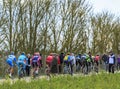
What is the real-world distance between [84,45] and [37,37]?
9.30 m

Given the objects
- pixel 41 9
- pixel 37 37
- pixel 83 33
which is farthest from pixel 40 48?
pixel 83 33

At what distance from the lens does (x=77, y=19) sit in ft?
176

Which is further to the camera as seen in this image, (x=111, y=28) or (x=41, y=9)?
(x=111, y=28)

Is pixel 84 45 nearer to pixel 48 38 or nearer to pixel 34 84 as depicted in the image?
pixel 48 38

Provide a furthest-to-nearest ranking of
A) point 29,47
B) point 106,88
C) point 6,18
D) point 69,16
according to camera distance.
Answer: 1. point 69,16
2. point 29,47
3. point 6,18
4. point 106,88

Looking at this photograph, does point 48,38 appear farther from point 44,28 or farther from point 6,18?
point 6,18

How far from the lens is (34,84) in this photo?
12414mm

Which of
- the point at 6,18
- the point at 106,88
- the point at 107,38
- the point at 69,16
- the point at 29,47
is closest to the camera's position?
the point at 106,88

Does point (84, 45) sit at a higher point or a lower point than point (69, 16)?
lower

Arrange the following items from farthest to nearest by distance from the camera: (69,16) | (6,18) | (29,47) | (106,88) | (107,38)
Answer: (107,38), (69,16), (29,47), (6,18), (106,88)

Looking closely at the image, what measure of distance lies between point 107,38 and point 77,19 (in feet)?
53.3

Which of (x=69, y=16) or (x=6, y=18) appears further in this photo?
(x=69, y=16)

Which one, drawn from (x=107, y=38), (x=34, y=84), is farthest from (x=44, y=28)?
(x=34, y=84)

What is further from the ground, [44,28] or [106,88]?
[44,28]
